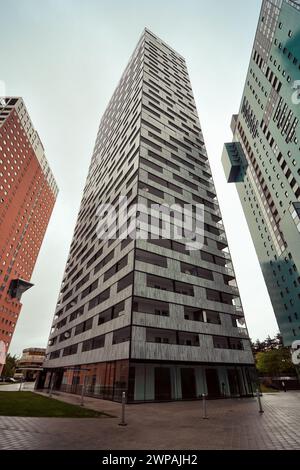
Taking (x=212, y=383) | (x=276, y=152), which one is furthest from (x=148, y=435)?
(x=276, y=152)

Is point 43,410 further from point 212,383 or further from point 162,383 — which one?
point 212,383

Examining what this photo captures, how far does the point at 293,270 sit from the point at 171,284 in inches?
1451

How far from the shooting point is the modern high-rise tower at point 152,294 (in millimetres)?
21750

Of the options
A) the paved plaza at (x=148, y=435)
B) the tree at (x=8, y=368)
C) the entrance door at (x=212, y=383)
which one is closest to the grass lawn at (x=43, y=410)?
the paved plaza at (x=148, y=435)

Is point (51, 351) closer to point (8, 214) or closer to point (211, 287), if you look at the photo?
point (211, 287)

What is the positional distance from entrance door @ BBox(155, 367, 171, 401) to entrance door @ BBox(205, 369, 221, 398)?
505 centimetres

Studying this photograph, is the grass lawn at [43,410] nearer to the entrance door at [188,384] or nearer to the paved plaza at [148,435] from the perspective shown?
the paved plaza at [148,435]

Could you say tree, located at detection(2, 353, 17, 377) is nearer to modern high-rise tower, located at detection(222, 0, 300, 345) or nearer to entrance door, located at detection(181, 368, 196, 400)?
entrance door, located at detection(181, 368, 196, 400)

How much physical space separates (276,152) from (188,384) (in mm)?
47373

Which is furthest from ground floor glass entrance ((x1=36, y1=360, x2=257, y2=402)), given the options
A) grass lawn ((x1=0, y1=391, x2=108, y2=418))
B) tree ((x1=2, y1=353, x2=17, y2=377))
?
tree ((x1=2, y1=353, x2=17, y2=377))

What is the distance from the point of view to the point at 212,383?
24531mm

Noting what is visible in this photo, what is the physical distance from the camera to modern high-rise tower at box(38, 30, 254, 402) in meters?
21.8

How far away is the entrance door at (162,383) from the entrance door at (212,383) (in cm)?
505

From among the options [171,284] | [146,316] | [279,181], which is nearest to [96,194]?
[171,284]
